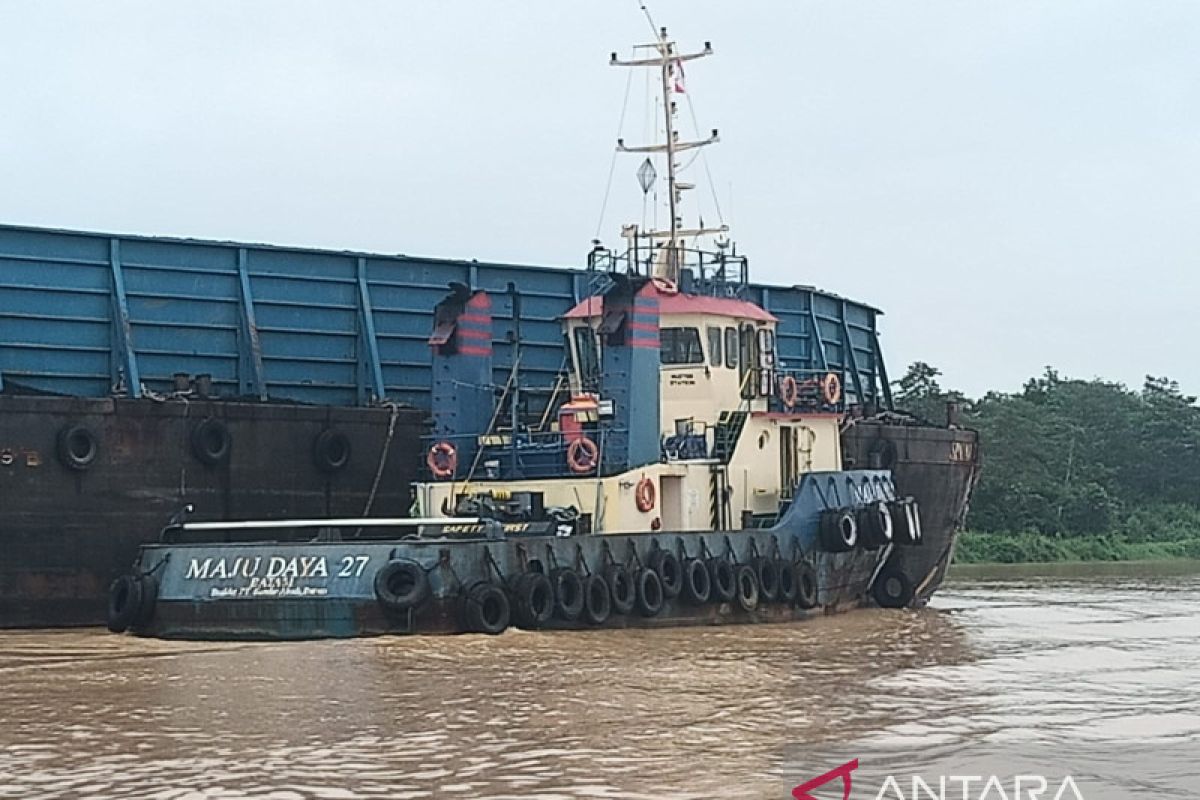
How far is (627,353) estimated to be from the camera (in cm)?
1850

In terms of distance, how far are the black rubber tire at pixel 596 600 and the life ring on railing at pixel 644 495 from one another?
1.43 metres

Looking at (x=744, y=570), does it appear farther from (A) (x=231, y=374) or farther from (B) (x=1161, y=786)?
(B) (x=1161, y=786)

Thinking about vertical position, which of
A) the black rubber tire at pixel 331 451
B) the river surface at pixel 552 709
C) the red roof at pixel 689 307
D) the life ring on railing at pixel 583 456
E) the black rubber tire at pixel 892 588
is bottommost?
the river surface at pixel 552 709

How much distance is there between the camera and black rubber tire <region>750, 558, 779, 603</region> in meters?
18.8

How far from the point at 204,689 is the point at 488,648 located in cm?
295

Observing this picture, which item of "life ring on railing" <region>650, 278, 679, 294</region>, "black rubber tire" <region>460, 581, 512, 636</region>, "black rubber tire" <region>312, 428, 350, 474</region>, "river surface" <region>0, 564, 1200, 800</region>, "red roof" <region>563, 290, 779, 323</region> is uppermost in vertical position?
"life ring on railing" <region>650, 278, 679, 294</region>

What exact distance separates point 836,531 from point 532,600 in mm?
4571

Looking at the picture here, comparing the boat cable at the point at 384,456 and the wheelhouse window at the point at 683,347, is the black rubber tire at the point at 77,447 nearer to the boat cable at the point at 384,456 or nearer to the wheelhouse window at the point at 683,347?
the boat cable at the point at 384,456

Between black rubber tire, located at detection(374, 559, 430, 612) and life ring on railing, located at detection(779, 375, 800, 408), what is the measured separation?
245 inches

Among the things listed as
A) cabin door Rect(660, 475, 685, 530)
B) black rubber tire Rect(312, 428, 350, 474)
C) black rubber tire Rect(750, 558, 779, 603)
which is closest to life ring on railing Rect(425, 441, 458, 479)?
black rubber tire Rect(312, 428, 350, 474)

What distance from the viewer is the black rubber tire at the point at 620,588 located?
56.3 ft

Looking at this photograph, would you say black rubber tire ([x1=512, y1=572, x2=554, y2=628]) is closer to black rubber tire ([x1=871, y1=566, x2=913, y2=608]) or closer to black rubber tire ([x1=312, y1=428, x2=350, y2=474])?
black rubber tire ([x1=312, y1=428, x2=350, y2=474])

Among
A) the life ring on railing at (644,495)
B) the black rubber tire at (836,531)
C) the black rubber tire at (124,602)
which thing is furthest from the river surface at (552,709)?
the life ring on railing at (644,495)

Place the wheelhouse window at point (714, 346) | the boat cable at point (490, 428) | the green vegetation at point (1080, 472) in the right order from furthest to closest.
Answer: the green vegetation at point (1080, 472) → the wheelhouse window at point (714, 346) → the boat cable at point (490, 428)
